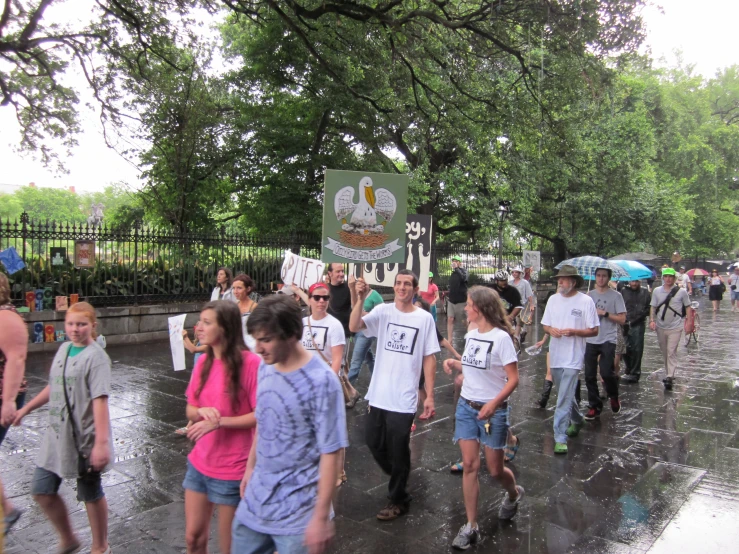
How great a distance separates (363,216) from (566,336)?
96.2 inches

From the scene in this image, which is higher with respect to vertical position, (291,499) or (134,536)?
(291,499)

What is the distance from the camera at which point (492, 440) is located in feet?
13.1

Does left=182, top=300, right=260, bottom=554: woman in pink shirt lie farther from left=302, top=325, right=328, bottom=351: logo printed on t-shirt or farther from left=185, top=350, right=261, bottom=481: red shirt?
left=302, top=325, right=328, bottom=351: logo printed on t-shirt

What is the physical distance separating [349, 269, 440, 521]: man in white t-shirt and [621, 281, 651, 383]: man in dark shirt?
6.28 m

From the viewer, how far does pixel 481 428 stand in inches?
158

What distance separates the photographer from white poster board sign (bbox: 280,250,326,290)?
21.7ft

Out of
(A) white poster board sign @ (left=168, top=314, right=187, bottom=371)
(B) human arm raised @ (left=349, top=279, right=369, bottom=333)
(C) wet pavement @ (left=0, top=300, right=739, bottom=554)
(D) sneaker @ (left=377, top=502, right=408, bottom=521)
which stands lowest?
(C) wet pavement @ (left=0, top=300, right=739, bottom=554)

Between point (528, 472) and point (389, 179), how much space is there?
2907 millimetres

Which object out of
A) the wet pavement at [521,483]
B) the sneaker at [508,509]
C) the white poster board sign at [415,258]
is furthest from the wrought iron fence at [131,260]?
the sneaker at [508,509]

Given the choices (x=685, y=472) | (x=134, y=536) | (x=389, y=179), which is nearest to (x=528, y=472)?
(x=685, y=472)

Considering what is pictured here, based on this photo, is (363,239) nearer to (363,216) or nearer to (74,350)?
(363,216)

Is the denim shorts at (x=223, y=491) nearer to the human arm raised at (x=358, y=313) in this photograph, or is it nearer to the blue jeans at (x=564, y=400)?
the human arm raised at (x=358, y=313)

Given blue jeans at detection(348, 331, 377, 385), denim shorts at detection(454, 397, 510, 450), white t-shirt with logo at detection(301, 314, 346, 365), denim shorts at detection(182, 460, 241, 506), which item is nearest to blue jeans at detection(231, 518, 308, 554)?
denim shorts at detection(182, 460, 241, 506)

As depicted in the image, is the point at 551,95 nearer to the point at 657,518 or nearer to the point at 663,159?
the point at 657,518
